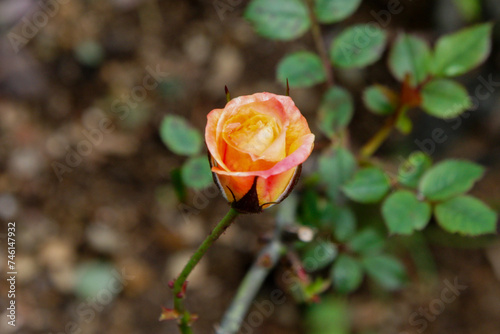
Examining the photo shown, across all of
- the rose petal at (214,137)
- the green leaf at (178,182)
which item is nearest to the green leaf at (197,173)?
the green leaf at (178,182)

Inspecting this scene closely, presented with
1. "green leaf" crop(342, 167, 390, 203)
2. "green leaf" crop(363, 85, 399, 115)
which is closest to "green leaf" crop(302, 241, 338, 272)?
"green leaf" crop(342, 167, 390, 203)

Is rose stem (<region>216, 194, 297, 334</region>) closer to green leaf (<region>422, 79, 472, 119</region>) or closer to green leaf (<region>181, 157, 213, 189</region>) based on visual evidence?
green leaf (<region>181, 157, 213, 189</region>)

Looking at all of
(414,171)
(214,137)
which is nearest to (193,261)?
(214,137)

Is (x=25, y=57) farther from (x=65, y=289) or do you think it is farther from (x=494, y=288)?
(x=494, y=288)

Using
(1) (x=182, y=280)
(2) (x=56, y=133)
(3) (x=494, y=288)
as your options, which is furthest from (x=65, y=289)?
(3) (x=494, y=288)

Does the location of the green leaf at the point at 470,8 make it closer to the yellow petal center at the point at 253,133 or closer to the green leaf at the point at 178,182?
the green leaf at the point at 178,182

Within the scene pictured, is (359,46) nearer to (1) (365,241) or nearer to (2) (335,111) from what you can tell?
(2) (335,111)
